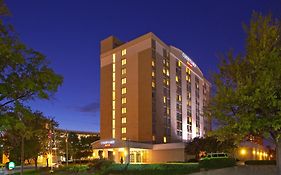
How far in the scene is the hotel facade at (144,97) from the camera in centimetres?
9731

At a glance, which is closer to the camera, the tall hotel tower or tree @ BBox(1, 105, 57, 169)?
A: tree @ BBox(1, 105, 57, 169)

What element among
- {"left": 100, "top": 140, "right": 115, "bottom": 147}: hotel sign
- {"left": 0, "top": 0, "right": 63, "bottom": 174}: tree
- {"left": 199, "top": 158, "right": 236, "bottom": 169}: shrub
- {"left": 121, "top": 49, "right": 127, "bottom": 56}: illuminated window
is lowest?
{"left": 199, "top": 158, "right": 236, "bottom": 169}: shrub

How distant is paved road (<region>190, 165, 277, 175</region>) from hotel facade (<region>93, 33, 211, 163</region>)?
48.4 meters

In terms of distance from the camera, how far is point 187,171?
40.0m

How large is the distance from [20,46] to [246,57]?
16097 mm

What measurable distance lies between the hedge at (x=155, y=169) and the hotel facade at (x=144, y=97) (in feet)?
133

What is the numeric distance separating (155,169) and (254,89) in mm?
22409

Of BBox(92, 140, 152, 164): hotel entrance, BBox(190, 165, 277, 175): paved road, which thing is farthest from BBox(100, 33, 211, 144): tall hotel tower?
BBox(190, 165, 277, 175): paved road

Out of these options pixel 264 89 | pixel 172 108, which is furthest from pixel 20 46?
pixel 172 108

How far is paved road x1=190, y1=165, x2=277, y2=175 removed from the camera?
1409 inches

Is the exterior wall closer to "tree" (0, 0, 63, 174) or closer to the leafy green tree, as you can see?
the leafy green tree

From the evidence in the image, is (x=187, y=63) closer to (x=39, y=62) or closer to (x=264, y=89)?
(x=264, y=89)

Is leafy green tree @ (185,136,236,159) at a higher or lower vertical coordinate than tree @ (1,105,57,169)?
lower

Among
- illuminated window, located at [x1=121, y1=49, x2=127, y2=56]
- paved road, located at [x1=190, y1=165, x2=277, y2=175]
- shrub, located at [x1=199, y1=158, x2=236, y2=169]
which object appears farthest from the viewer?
illuminated window, located at [x1=121, y1=49, x2=127, y2=56]
